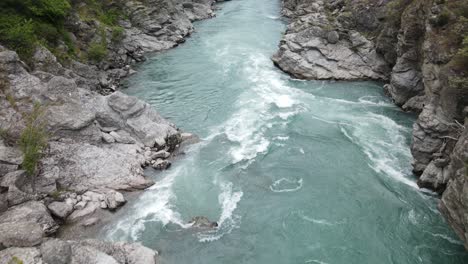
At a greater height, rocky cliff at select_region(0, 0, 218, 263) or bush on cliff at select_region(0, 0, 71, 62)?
bush on cliff at select_region(0, 0, 71, 62)

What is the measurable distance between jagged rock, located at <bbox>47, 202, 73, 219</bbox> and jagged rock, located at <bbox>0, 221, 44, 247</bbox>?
1.96m

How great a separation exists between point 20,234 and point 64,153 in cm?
645

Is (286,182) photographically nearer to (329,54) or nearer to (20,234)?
(20,234)

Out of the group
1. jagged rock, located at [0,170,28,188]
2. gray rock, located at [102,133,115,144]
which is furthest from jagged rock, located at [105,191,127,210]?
gray rock, located at [102,133,115,144]

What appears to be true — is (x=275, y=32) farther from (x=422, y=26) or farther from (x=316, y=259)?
(x=316, y=259)

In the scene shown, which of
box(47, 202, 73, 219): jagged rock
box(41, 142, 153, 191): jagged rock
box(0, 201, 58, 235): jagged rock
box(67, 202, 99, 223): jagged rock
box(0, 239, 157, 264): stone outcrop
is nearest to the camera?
box(0, 239, 157, 264): stone outcrop

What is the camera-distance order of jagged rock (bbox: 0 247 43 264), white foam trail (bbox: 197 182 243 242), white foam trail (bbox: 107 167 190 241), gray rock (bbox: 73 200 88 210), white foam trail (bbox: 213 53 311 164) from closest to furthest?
jagged rock (bbox: 0 247 43 264) → white foam trail (bbox: 197 182 243 242) → white foam trail (bbox: 107 167 190 241) → gray rock (bbox: 73 200 88 210) → white foam trail (bbox: 213 53 311 164)

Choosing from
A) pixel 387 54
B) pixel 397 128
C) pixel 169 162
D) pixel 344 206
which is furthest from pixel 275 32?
pixel 344 206

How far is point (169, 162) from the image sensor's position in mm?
23422

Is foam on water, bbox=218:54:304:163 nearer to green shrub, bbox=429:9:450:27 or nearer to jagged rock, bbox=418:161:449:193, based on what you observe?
jagged rock, bbox=418:161:449:193

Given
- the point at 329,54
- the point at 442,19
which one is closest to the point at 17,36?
the point at 329,54

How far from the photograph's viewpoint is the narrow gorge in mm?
17359

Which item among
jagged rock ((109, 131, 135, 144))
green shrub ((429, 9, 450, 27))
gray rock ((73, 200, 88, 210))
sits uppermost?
green shrub ((429, 9, 450, 27))

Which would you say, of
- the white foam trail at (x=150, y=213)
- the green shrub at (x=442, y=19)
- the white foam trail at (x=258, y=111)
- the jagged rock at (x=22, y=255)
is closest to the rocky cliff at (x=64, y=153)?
the jagged rock at (x=22, y=255)
